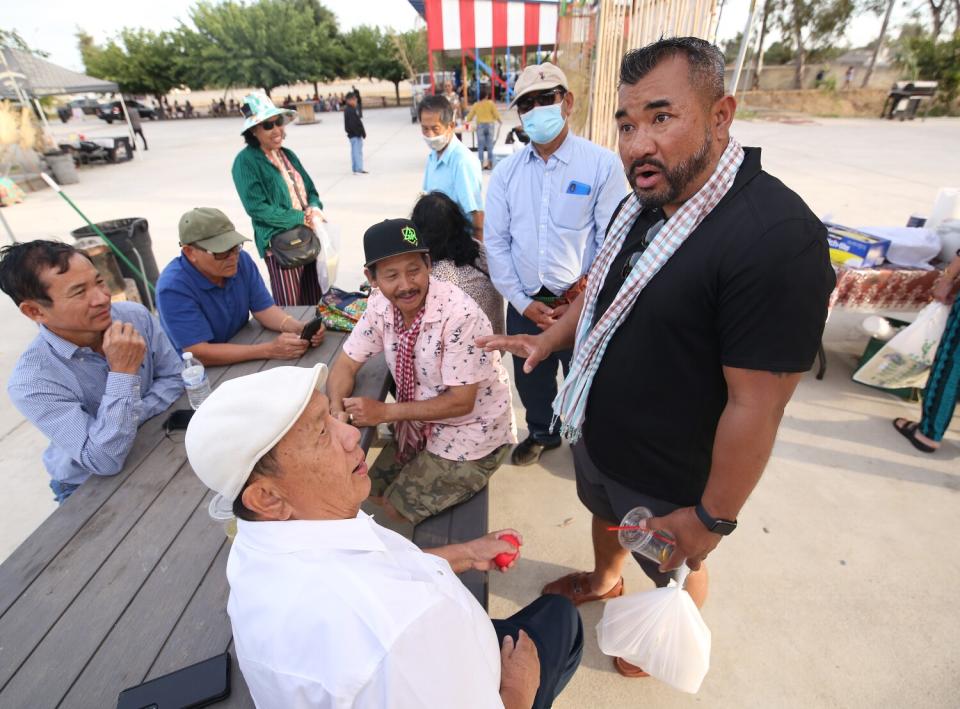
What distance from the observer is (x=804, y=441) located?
10.8ft

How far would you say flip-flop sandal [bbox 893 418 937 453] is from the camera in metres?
3.14

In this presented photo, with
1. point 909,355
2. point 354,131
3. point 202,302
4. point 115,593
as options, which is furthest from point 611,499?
point 354,131

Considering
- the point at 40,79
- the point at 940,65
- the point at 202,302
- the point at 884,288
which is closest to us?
the point at 202,302

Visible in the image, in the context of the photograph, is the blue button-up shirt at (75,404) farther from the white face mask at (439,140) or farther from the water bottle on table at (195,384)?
the white face mask at (439,140)

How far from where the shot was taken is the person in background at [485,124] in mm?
10188

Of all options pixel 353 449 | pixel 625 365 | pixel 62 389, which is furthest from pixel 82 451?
pixel 625 365

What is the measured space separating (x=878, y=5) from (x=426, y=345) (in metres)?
44.3

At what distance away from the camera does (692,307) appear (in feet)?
4.22

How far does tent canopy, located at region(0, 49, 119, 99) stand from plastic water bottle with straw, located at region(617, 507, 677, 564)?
16.6 metres

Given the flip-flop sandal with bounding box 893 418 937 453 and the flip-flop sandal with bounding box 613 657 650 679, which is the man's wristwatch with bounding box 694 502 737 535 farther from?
the flip-flop sandal with bounding box 893 418 937 453

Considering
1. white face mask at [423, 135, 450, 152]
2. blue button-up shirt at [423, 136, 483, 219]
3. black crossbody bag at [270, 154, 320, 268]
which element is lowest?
black crossbody bag at [270, 154, 320, 268]

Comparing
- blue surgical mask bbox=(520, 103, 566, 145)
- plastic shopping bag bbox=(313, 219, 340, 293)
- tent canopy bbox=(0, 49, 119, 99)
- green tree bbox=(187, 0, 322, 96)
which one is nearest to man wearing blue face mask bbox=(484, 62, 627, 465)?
blue surgical mask bbox=(520, 103, 566, 145)

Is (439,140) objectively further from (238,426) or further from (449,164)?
(238,426)

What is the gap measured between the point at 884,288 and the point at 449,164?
343 centimetres
